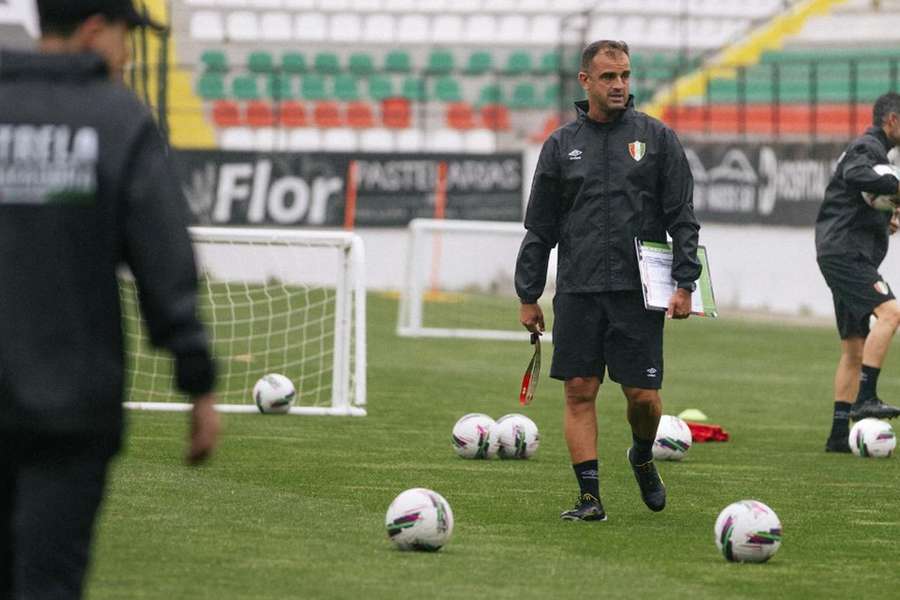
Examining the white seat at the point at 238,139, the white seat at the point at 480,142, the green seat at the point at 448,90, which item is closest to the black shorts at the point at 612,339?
the white seat at the point at 238,139

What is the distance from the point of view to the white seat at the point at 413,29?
34.4 meters

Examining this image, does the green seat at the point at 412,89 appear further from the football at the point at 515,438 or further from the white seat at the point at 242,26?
the football at the point at 515,438

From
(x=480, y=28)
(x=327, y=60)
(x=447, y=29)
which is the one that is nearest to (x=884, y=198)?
(x=327, y=60)

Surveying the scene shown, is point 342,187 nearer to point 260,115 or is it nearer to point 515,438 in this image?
point 260,115

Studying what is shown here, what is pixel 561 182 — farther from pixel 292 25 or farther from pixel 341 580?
pixel 292 25

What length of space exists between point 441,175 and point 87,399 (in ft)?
79.4

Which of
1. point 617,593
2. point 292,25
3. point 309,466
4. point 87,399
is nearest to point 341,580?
point 617,593

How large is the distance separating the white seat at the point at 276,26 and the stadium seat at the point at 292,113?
2.77 m

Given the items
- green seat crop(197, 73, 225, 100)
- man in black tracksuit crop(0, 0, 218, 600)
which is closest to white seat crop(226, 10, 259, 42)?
green seat crop(197, 73, 225, 100)

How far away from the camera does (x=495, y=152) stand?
94.0 feet

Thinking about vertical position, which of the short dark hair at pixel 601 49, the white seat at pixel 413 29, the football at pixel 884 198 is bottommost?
the football at pixel 884 198

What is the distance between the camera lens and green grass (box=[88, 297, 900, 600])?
705cm

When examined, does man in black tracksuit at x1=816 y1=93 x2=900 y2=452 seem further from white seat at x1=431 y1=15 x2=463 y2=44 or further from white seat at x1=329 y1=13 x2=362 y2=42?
white seat at x1=431 y1=15 x2=463 y2=44

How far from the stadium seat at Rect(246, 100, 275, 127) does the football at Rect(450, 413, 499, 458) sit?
19.9 metres
